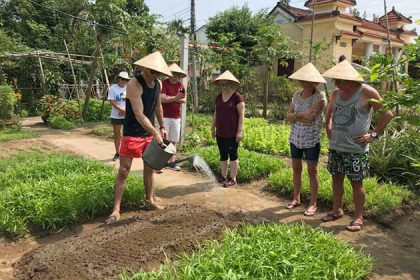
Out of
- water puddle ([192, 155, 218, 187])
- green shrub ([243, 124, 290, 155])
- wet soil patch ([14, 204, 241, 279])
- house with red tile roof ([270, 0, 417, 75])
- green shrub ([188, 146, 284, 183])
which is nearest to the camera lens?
wet soil patch ([14, 204, 241, 279])

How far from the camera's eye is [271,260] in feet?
10.1

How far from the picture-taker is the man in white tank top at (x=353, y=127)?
13.6 feet

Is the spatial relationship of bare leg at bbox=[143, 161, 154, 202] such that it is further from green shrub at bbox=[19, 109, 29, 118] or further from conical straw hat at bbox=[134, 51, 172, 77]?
green shrub at bbox=[19, 109, 29, 118]

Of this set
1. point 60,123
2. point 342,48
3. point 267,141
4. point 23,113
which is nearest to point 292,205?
point 267,141

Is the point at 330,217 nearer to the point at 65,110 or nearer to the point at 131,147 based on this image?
the point at 131,147

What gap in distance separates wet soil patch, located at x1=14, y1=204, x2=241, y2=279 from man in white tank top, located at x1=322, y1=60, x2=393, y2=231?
1.36 meters

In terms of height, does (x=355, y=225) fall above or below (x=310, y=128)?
below

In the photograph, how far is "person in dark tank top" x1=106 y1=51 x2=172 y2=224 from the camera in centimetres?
430

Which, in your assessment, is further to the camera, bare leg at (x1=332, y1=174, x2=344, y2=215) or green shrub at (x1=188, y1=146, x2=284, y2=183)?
green shrub at (x1=188, y1=146, x2=284, y2=183)

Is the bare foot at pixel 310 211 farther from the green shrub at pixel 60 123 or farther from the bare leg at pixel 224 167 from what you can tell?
the green shrub at pixel 60 123

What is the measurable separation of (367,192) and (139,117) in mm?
3249

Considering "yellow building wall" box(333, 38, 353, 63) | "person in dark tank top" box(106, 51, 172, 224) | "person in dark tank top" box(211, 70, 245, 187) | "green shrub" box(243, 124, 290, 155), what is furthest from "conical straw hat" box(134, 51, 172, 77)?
"yellow building wall" box(333, 38, 353, 63)

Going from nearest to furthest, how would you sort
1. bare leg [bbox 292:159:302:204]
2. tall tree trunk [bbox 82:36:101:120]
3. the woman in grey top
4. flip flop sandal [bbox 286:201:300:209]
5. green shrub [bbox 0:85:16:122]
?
the woman in grey top
bare leg [bbox 292:159:302:204]
flip flop sandal [bbox 286:201:300:209]
green shrub [bbox 0:85:16:122]
tall tree trunk [bbox 82:36:101:120]

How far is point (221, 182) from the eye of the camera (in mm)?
6195
